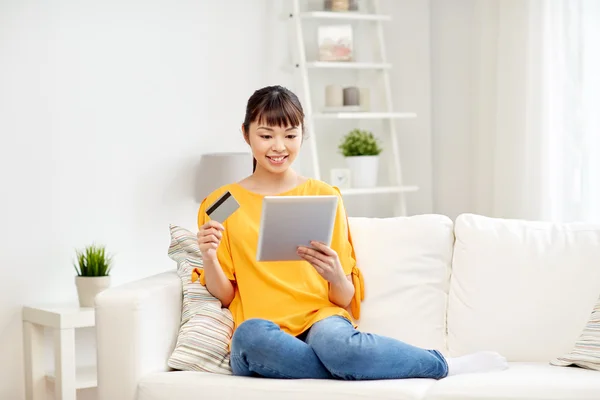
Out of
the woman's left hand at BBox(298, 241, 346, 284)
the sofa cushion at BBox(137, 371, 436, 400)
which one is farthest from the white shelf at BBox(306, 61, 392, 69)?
the sofa cushion at BBox(137, 371, 436, 400)

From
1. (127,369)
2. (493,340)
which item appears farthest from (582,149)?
(127,369)

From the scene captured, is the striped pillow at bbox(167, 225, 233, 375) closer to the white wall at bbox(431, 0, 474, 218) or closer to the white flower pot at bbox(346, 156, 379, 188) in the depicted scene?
the white flower pot at bbox(346, 156, 379, 188)

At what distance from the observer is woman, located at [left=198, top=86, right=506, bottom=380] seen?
241 cm

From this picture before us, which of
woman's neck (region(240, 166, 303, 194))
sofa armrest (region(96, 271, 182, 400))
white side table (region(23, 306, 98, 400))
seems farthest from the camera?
white side table (region(23, 306, 98, 400))

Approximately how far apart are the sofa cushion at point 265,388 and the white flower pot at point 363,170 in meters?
1.94

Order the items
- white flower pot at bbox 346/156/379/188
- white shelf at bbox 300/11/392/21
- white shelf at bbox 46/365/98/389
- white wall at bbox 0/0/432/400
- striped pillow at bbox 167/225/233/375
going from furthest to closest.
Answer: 1. white flower pot at bbox 346/156/379/188
2. white shelf at bbox 300/11/392/21
3. white wall at bbox 0/0/432/400
4. white shelf at bbox 46/365/98/389
5. striped pillow at bbox 167/225/233/375

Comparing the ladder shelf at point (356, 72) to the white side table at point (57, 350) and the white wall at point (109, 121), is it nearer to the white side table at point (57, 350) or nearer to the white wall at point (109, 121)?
the white wall at point (109, 121)

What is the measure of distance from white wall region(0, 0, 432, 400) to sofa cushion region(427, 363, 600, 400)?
6.27 ft

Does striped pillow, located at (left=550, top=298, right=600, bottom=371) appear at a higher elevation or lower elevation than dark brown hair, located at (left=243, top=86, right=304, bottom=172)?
lower

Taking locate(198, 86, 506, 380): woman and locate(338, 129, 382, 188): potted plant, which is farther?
locate(338, 129, 382, 188): potted plant

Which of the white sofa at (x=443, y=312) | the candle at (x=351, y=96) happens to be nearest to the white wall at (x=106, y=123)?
the candle at (x=351, y=96)

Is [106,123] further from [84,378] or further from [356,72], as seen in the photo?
[356,72]

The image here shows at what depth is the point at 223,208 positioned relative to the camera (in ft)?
8.28

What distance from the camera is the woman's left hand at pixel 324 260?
8.21 feet
